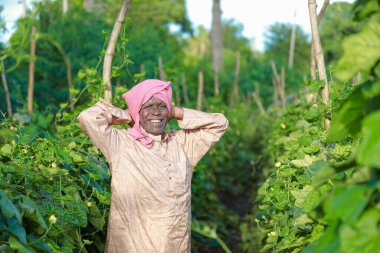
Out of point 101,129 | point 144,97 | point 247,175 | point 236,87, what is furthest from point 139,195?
point 236,87

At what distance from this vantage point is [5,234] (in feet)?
9.91

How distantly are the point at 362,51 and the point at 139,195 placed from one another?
7.69 feet

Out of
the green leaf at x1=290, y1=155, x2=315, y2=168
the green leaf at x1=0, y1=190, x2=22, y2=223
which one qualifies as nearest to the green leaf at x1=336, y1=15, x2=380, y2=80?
the green leaf at x1=0, y1=190, x2=22, y2=223

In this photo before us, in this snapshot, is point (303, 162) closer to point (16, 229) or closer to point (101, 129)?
point (101, 129)

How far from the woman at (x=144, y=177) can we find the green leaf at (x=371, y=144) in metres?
2.59

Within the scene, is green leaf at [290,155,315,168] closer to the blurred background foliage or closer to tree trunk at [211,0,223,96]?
the blurred background foliage

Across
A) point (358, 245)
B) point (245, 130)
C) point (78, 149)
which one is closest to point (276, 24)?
point (245, 130)

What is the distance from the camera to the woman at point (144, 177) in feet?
14.0

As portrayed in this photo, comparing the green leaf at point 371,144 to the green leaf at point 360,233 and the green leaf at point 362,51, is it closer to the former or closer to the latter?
the green leaf at point 360,233

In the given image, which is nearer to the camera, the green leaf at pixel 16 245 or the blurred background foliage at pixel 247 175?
the blurred background foliage at pixel 247 175

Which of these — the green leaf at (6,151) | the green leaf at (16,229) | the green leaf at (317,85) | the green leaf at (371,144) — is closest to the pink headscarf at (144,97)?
the green leaf at (6,151)

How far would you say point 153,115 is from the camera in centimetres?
445

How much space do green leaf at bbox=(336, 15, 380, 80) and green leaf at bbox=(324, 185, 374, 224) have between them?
37 cm

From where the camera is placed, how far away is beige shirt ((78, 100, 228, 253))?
167 inches
